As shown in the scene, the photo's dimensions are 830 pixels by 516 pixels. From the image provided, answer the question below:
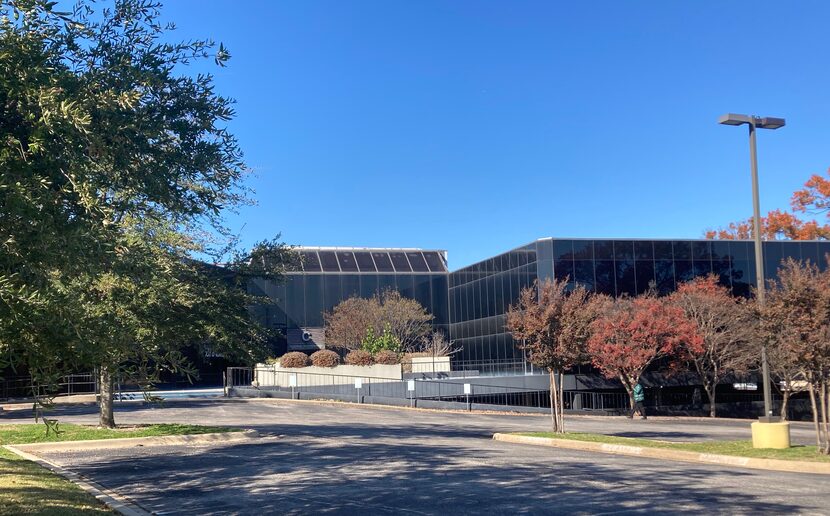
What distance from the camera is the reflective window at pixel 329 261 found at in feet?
175

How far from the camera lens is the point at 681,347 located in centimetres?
3453

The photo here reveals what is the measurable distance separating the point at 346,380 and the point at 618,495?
92.1 ft

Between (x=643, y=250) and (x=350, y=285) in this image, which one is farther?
(x=350, y=285)

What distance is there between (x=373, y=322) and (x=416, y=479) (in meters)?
32.5

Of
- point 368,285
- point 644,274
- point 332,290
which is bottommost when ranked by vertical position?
point 644,274

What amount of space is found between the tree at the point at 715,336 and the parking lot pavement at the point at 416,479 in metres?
18.1

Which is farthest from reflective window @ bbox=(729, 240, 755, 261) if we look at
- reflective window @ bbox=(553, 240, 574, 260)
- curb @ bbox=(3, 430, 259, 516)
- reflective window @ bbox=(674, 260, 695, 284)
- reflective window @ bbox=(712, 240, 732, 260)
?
curb @ bbox=(3, 430, 259, 516)

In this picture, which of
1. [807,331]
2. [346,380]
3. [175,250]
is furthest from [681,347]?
[175,250]

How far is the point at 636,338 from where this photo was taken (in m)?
32.2

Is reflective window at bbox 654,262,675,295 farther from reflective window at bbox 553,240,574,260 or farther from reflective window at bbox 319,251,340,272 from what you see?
reflective window at bbox 319,251,340,272

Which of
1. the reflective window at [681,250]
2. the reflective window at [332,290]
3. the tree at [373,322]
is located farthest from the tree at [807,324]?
the reflective window at [332,290]

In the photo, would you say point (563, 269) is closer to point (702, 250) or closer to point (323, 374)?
point (702, 250)

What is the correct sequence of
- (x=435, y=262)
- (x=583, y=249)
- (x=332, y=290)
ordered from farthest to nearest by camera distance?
(x=435, y=262), (x=332, y=290), (x=583, y=249)

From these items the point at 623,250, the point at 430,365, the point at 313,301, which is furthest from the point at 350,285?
the point at 623,250
